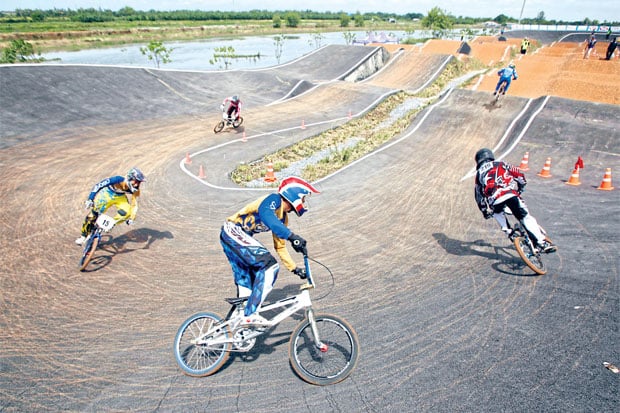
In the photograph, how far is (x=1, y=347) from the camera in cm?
609

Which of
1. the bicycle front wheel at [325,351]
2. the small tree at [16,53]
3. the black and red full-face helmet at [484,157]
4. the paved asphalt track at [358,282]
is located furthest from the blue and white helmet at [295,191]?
the small tree at [16,53]

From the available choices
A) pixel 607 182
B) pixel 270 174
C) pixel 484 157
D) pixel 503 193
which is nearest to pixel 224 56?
pixel 270 174

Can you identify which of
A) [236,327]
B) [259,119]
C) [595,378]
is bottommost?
[259,119]

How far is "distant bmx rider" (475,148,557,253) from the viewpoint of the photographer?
770cm

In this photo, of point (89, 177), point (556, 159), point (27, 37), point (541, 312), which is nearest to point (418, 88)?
point (556, 159)

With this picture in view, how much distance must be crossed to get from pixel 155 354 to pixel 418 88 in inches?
1404

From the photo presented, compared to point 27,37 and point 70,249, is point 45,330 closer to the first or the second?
point 70,249

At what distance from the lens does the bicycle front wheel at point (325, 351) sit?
5031mm

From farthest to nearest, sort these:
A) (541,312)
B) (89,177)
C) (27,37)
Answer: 1. (27,37)
2. (89,177)
3. (541,312)

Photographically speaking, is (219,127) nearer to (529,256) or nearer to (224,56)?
(529,256)

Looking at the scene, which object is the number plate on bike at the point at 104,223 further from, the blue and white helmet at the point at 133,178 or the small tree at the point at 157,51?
the small tree at the point at 157,51

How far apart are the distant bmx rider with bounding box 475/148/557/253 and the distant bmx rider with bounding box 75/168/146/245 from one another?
311 inches

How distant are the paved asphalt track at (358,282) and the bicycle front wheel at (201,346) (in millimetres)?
191

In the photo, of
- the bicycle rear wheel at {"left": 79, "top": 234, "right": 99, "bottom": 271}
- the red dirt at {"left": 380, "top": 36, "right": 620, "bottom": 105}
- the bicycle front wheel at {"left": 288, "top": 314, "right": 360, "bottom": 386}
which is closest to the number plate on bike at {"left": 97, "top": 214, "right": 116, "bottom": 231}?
the bicycle rear wheel at {"left": 79, "top": 234, "right": 99, "bottom": 271}
